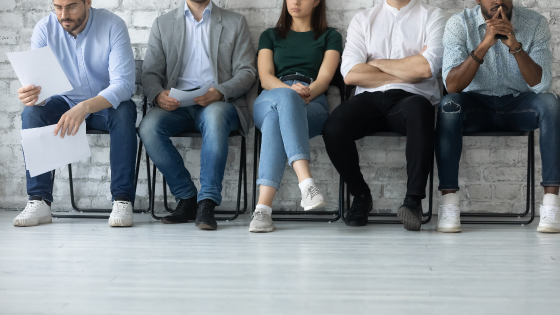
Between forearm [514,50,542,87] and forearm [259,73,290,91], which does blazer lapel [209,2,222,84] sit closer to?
forearm [259,73,290,91]

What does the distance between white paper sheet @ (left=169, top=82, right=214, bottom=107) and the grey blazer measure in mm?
214

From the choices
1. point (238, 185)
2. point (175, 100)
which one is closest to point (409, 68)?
point (238, 185)

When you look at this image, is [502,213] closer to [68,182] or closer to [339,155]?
[339,155]

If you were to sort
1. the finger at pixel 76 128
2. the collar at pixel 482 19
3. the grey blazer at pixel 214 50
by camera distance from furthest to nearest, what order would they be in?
the grey blazer at pixel 214 50
the collar at pixel 482 19
the finger at pixel 76 128

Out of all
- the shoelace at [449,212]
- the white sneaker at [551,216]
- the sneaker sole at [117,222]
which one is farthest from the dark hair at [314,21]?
the white sneaker at [551,216]

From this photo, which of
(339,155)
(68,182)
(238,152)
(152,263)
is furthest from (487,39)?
(68,182)

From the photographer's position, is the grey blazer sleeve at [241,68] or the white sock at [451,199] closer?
the white sock at [451,199]

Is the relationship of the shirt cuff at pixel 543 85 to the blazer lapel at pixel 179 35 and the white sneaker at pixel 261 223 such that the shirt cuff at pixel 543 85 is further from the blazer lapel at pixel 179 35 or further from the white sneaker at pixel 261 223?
the blazer lapel at pixel 179 35

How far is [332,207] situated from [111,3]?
1.81 meters

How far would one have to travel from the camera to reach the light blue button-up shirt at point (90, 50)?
249 centimetres

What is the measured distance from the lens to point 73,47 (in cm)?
252

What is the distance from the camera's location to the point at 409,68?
96.4 inches

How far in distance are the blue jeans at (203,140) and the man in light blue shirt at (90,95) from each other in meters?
0.11

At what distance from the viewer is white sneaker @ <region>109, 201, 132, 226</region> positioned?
2.30 metres
